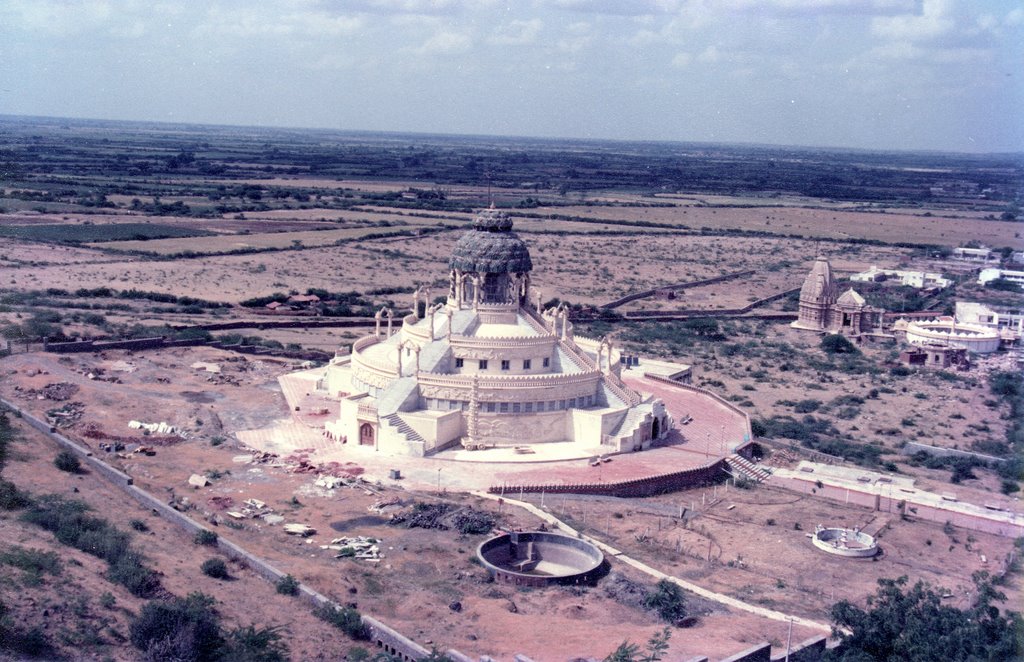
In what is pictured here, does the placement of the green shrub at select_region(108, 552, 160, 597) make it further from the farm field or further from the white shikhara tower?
the white shikhara tower

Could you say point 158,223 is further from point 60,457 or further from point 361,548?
point 361,548

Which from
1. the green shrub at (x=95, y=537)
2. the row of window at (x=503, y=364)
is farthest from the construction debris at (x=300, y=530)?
the row of window at (x=503, y=364)

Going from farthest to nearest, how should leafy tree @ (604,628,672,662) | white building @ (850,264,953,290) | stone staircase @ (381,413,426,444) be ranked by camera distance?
white building @ (850,264,953,290) < stone staircase @ (381,413,426,444) < leafy tree @ (604,628,672,662)

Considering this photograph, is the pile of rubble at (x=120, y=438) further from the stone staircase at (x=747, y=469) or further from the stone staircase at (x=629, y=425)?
the stone staircase at (x=747, y=469)

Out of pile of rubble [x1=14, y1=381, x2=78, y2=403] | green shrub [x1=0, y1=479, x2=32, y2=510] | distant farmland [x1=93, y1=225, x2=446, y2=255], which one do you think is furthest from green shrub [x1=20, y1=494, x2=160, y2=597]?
distant farmland [x1=93, y1=225, x2=446, y2=255]

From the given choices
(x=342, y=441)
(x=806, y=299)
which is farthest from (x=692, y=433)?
(x=806, y=299)

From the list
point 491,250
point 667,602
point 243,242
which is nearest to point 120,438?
point 491,250
